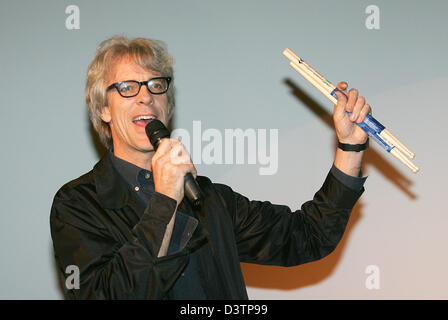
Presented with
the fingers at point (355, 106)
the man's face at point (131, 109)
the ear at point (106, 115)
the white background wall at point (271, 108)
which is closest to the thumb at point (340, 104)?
the fingers at point (355, 106)

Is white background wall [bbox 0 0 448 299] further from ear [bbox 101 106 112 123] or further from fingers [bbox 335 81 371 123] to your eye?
fingers [bbox 335 81 371 123]

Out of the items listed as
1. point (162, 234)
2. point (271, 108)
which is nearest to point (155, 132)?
point (162, 234)

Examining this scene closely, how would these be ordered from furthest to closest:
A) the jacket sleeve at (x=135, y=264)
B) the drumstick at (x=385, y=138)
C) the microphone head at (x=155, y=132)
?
the drumstick at (x=385, y=138) → the microphone head at (x=155, y=132) → the jacket sleeve at (x=135, y=264)

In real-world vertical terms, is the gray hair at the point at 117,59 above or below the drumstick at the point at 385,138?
above

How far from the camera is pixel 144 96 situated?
152 cm

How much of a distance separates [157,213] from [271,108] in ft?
4.58

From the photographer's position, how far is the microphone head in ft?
4.44

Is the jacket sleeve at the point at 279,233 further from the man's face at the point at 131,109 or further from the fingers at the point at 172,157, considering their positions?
the fingers at the point at 172,157

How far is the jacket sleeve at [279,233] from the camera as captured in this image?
1687 millimetres

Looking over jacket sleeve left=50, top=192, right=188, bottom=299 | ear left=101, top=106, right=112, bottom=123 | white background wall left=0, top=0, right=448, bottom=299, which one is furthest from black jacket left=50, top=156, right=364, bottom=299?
white background wall left=0, top=0, right=448, bottom=299

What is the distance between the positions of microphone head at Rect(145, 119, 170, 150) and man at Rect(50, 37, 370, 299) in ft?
0.30

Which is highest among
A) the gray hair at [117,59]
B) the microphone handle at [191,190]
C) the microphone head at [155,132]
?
the gray hair at [117,59]
